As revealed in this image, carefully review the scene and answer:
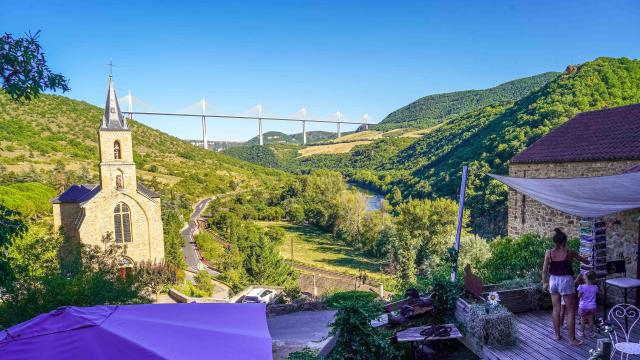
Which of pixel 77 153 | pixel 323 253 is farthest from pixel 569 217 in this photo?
pixel 77 153

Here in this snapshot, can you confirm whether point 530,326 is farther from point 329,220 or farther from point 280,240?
point 329,220

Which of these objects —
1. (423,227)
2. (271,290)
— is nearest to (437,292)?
(271,290)

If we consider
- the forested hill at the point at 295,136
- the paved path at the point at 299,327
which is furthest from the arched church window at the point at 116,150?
the forested hill at the point at 295,136

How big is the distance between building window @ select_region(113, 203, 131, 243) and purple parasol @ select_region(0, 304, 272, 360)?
21.3 meters

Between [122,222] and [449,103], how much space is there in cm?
13896

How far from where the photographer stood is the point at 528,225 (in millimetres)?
14016

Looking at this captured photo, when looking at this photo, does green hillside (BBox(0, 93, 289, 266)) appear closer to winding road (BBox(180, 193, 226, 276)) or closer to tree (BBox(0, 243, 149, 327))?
winding road (BBox(180, 193, 226, 276))

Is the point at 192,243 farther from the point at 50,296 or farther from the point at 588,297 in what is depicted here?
the point at 588,297

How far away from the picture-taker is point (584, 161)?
12047 millimetres

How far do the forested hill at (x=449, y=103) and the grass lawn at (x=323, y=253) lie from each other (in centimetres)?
7128

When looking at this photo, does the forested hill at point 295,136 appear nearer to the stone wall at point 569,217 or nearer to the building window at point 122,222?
the building window at point 122,222

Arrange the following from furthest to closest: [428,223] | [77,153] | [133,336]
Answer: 1. [77,153]
2. [428,223]
3. [133,336]

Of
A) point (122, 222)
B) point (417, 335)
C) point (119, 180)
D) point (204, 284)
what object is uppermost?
point (119, 180)

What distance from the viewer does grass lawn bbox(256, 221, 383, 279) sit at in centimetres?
3836
